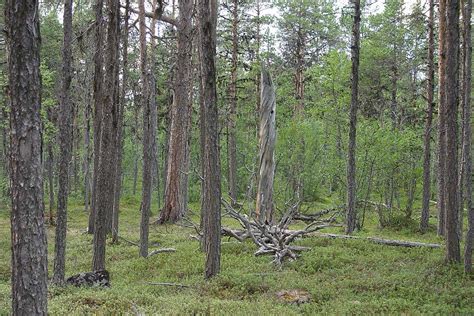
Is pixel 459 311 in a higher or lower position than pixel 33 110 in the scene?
lower

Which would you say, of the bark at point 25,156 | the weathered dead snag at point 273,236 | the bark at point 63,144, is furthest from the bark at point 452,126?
the bark at point 25,156

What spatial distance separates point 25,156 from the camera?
163 inches

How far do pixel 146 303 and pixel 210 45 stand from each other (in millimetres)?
4832

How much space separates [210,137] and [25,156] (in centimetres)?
497

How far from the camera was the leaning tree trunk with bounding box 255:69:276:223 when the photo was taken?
571 inches

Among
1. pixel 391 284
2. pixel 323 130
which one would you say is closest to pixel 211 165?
pixel 391 284

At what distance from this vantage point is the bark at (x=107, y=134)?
9281 mm

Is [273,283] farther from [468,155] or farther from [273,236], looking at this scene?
[468,155]

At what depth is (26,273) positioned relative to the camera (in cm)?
415

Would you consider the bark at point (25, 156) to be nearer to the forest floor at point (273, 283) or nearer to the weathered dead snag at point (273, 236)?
the forest floor at point (273, 283)

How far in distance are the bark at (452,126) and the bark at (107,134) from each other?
22.9 feet

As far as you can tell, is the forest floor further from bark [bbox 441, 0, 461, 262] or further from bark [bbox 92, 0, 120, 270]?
bark [bbox 92, 0, 120, 270]

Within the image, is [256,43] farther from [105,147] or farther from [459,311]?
[459,311]

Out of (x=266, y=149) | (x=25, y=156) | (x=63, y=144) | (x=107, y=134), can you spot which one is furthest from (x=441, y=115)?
(x=25, y=156)
